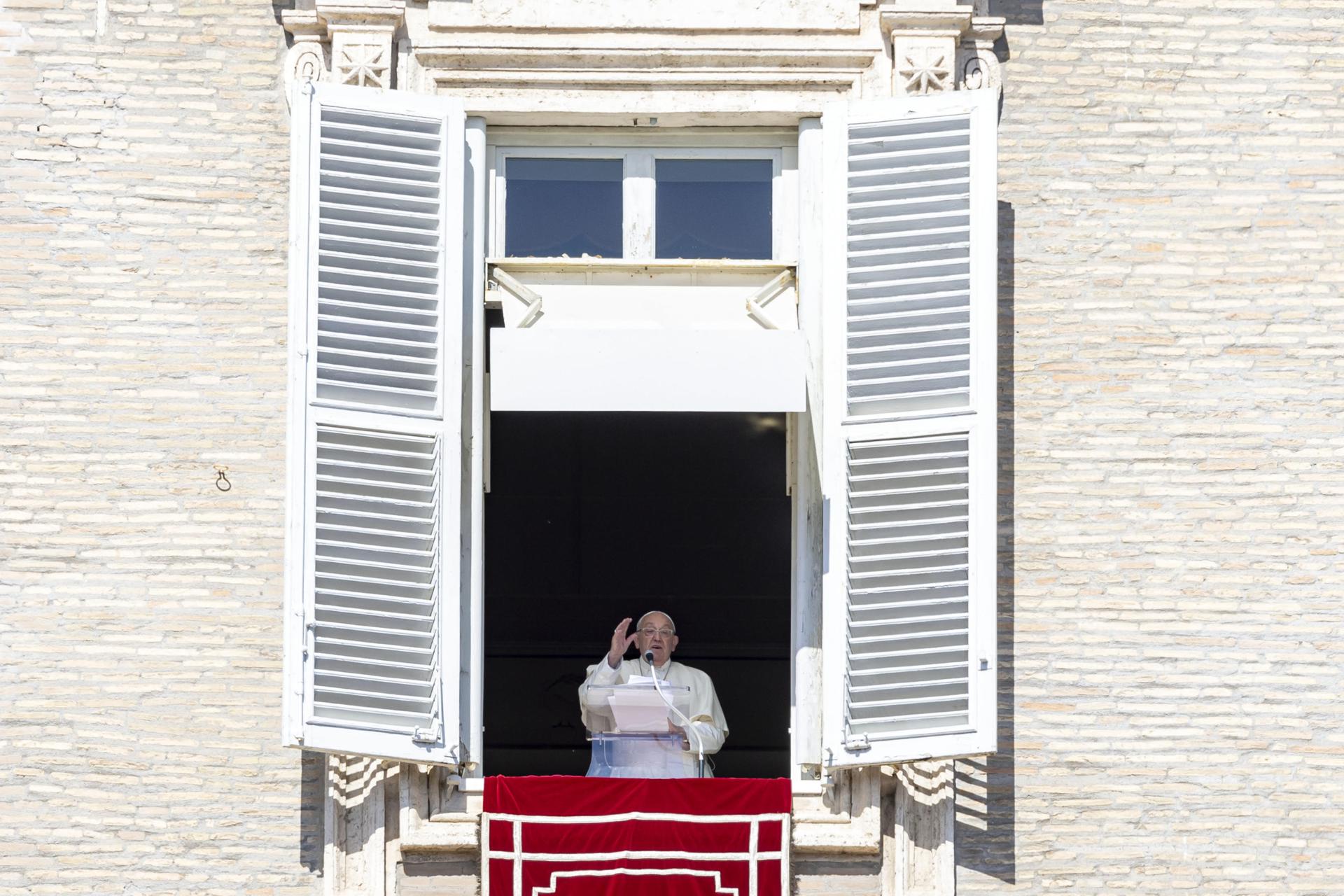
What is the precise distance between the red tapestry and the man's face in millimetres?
928

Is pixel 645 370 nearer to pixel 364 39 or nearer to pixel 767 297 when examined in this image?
pixel 767 297

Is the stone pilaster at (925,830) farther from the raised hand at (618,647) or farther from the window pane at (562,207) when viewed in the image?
the window pane at (562,207)

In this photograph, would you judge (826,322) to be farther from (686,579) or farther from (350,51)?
(686,579)

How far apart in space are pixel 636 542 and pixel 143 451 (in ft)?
27.7

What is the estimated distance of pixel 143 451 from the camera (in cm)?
901

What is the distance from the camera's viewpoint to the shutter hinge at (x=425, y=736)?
331 inches

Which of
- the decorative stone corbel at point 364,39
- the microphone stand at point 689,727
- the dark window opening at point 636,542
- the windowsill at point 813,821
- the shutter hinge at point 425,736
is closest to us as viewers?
the shutter hinge at point 425,736

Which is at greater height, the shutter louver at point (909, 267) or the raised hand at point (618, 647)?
the shutter louver at point (909, 267)

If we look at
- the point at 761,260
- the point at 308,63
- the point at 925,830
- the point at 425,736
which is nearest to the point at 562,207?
the point at 761,260

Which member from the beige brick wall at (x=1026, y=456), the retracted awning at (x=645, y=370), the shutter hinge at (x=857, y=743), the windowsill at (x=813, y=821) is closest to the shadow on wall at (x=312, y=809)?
the beige brick wall at (x=1026, y=456)

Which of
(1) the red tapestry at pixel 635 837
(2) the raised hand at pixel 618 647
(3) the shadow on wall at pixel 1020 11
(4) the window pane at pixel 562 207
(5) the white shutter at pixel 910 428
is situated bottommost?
(1) the red tapestry at pixel 635 837

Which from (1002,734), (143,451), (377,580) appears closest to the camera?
(377,580)

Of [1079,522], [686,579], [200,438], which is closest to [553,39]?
[200,438]

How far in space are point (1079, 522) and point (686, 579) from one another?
8.33 metres
